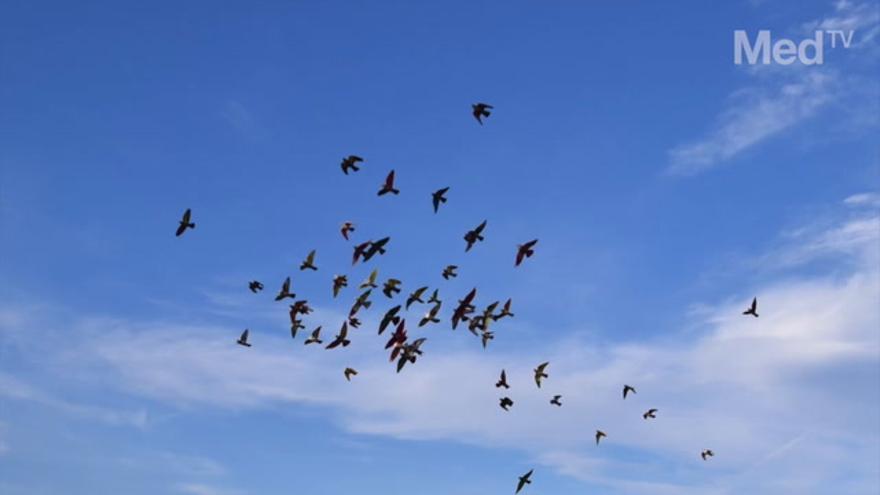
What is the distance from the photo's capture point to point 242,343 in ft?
194

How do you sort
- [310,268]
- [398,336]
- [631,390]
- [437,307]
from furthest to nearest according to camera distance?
[631,390] → [310,268] → [437,307] → [398,336]

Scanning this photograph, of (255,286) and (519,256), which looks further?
(255,286)

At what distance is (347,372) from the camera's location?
2238 inches

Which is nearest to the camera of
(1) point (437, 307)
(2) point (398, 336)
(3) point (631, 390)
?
(2) point (398, 336)

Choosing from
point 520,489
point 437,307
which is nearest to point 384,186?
point 437,307

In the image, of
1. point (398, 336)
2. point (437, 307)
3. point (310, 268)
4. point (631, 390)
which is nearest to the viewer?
point (398, 336)

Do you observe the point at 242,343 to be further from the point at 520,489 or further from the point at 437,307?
the point at 520,489

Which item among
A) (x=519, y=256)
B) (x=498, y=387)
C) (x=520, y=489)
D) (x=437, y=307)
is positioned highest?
(x=519, y=256)

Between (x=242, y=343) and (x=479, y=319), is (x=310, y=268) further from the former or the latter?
(x=479, y=319)

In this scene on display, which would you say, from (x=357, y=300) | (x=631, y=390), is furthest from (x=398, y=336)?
(x=631, y=390)

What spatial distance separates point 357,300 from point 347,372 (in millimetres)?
8965

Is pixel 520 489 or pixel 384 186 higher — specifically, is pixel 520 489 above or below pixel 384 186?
below

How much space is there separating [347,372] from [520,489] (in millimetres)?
16232

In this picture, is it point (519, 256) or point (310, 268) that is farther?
point (310, 268)
